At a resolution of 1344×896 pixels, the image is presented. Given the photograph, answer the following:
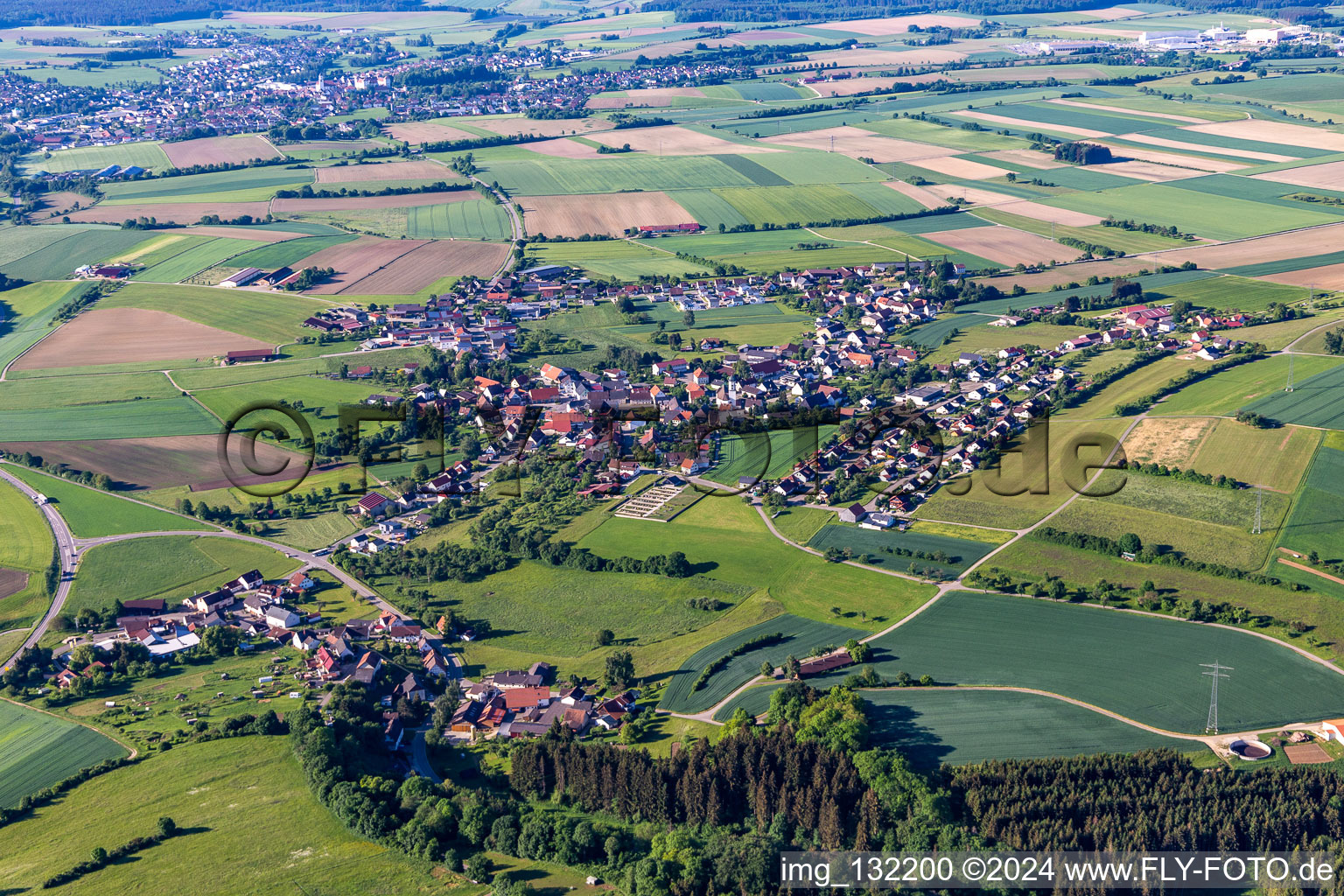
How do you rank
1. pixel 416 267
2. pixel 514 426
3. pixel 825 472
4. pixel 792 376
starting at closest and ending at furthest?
pixel 825 472 → pixel 514 426 → pixel 792 376 → pixel 416 267

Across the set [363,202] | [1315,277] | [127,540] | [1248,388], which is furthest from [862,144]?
[127,540]

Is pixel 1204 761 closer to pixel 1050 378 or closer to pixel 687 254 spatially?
pixel 1050 378

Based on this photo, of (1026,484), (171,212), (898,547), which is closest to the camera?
(898,547)

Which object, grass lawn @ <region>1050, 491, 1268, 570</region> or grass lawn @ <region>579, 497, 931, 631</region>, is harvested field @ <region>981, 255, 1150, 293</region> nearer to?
grass lawn @ <region>1050, 491, 1268, 570</region>

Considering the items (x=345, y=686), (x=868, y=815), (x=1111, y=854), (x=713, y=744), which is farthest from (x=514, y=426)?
(x=1111, y=854)

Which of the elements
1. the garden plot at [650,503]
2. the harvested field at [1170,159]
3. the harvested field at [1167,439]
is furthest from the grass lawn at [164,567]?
the harvested field at [1170,159]

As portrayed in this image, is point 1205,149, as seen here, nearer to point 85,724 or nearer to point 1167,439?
point 1167,439

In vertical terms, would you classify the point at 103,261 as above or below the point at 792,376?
above
